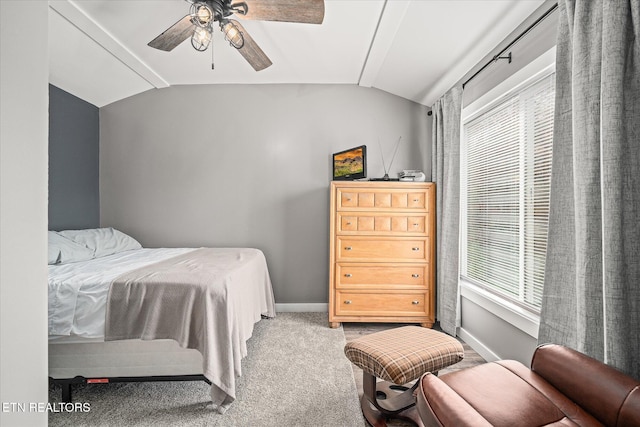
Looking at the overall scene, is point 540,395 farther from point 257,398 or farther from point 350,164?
point 350,164

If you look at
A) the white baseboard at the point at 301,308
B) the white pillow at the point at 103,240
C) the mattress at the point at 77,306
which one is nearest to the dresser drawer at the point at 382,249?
the white baseboard at the point at 301,308

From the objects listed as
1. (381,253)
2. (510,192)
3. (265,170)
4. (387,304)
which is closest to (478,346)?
(387,304)

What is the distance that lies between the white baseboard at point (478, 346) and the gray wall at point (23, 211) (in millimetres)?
2640

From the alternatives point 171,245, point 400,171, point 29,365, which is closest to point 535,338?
point 400,171

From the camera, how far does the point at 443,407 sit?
1110mm

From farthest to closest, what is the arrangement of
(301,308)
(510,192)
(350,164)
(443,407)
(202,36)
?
(301,308)
(350,164)
(510,192)
(202,36)
(443,407)

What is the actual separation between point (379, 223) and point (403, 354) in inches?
66.3

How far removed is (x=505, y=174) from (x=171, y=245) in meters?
3.46

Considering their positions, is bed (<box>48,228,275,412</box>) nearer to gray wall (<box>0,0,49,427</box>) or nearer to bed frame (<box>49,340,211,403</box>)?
bed frame (<box>49,340,211,403</box>)

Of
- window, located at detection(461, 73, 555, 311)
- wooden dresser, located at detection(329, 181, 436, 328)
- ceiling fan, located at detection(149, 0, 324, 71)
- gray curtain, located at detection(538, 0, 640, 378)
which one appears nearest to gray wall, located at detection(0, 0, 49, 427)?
ceiling fan, located at detection(149, 0, 324, 71)

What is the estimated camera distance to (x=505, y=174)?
8.14ft

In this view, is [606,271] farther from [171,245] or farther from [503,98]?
[171,245]

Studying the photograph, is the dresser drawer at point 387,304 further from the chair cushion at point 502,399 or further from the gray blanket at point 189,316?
the chair cushion at point 502,399

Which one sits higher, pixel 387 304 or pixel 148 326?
pixel 148 326
